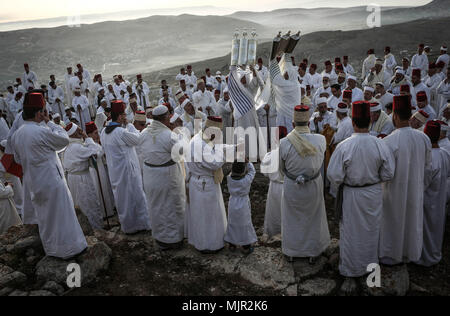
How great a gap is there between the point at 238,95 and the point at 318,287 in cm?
416

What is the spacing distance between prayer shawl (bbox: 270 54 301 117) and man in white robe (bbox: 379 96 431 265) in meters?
3.35

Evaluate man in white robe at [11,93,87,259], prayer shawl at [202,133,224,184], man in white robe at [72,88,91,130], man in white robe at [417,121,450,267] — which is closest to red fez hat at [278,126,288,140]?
prayer shawl at [202,133,224,184]

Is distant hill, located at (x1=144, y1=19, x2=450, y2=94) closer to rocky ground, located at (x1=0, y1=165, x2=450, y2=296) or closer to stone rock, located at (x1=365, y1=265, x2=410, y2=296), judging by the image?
rocky ground, located at (x1=0, y1=165, x2=450, y2=296)

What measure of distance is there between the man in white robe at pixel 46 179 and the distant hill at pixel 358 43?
73.2 feet

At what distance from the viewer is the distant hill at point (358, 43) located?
1040 inches

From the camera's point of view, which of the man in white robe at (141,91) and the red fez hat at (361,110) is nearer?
the red fez hat at (361,110)

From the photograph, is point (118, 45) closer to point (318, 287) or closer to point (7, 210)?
point (7, 210)

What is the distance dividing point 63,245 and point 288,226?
9.82 feet

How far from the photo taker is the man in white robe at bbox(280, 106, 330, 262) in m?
4.38

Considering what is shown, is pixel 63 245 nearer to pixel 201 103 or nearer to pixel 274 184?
pixel 274 184

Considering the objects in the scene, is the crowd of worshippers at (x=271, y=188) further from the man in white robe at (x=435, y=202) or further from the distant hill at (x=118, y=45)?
the distant hill at (x=118, y=45)

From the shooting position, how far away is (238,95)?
23.2ft

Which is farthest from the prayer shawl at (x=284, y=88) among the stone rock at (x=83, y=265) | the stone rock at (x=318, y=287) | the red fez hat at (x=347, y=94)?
the stone rock at (x=83, y=265)

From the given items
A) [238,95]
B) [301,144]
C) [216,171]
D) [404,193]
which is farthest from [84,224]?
[404,193]
